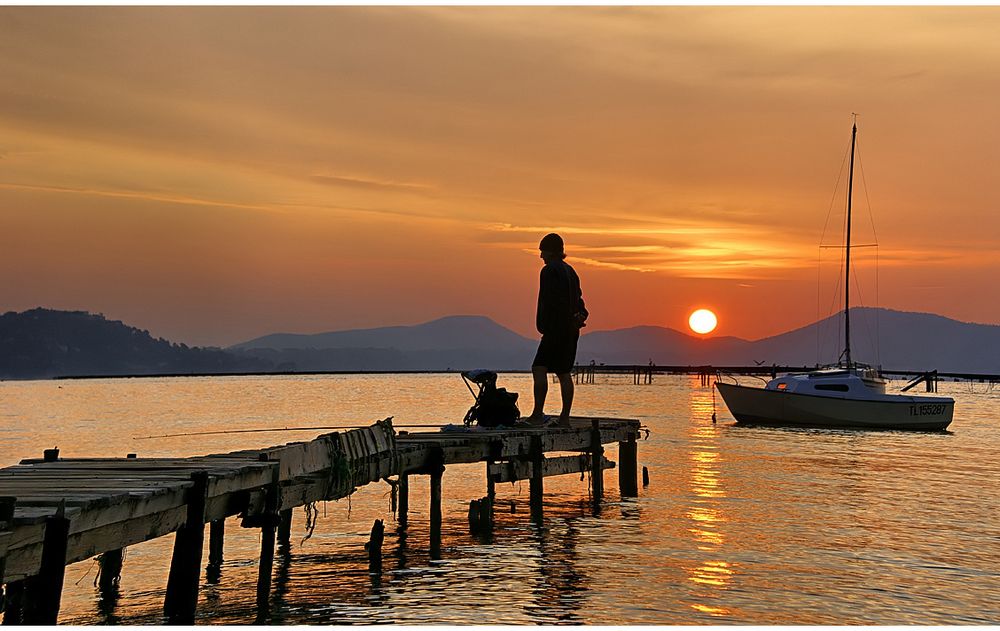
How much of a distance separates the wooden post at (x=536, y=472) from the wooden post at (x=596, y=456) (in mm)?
1742

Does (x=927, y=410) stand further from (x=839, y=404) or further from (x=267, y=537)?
(x=267, y=537)

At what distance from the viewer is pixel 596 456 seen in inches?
1006

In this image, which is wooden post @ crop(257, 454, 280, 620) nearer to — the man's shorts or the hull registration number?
the man's shorts

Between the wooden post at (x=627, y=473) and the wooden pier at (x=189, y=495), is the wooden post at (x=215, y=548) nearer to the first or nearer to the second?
the wooden pier at (x=189, y=495)

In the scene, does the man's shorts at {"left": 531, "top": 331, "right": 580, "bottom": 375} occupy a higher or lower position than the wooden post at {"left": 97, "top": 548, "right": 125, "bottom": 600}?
higher

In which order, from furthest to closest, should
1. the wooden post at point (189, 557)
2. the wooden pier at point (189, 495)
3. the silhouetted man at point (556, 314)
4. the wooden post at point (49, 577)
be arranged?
the silhouetted man at point (556, 314), the wooden post at point (189, 557), the wooden pier at point (189, 495), the wooden post at point (49, 577)

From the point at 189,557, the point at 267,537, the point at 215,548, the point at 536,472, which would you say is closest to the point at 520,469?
the point at 536,472

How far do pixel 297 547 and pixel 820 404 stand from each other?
4102 cm

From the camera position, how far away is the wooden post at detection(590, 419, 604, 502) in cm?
2457

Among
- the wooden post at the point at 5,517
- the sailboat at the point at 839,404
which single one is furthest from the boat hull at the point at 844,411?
the wooden post at the point at 5,517

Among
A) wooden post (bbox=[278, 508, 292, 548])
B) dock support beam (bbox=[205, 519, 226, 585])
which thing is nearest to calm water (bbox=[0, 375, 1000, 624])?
wooden post (bbox=[278, 508, 292, 548])

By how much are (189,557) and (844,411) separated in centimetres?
4894

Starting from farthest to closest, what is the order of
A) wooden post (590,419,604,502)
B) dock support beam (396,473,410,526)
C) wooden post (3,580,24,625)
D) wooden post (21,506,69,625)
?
wooden post (590,419,604,502) → dock support beam (396,473,410,526) → wooden post (3,580,24,625) → wooden post (21,506,69,625)

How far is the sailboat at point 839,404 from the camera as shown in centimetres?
5659
